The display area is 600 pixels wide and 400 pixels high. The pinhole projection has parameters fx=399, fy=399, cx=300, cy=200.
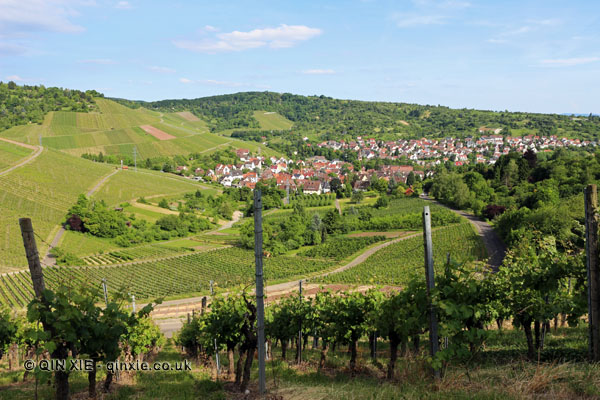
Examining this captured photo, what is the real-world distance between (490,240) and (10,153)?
9059 cm

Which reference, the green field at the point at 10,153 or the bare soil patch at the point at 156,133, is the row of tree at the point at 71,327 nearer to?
the green field at the point at 10,153

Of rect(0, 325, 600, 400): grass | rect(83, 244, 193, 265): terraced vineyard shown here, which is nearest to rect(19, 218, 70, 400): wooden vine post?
rect(0, 325, 600, 400): grass

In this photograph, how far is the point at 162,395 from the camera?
8.08 meters

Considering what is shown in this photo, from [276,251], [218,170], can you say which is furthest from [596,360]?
[218,170]

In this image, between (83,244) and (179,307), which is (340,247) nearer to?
(179,307)

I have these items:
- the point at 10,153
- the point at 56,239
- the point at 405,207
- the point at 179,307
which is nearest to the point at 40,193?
the point at 56,239

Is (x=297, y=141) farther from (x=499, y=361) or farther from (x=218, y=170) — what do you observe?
(x=499, y=361)

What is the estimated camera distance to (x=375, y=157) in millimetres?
160875

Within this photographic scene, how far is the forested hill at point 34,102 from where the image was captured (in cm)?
12561

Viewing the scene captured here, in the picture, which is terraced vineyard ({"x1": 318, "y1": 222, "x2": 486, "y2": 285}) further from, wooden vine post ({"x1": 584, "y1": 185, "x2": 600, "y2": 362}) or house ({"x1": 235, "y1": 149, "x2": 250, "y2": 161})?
house ({"x1": 235, "y1": 149, "x2": 250, "y2": 161})

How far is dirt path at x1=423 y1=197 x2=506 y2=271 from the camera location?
38312 millimetres

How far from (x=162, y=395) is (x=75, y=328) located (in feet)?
9.09

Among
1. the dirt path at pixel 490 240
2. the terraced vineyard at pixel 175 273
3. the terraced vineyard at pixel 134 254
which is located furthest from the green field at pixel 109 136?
the dirt path at pixel 490 240

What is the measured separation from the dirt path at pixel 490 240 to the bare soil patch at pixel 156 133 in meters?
103
